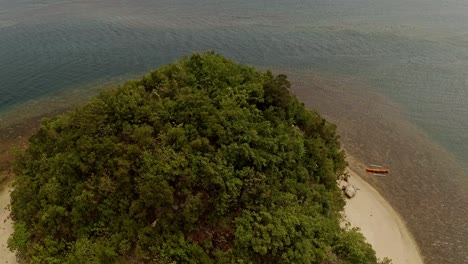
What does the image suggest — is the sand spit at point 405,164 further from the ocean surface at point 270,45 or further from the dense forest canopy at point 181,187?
the dense forest canopy at point 181,187

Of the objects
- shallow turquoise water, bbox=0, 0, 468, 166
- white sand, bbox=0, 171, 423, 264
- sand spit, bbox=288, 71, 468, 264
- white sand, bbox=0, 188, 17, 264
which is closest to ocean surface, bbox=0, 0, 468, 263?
shallow turquoise water, bbox=0, 0, 468, 166

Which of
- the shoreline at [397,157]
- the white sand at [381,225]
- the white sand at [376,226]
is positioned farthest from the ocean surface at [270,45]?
the white sand at [376,226]

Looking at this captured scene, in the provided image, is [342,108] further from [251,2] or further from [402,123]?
[251,2]

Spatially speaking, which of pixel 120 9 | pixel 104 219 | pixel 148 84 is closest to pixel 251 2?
pixel 120 9

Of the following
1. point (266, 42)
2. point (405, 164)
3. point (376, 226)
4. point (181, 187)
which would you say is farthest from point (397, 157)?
point (266, 42)

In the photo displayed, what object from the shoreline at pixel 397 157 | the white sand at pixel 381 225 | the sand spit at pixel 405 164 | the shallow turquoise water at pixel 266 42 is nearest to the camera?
the white sand at pixel 381 225

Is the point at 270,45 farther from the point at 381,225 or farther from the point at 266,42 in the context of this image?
the point at 381,225
